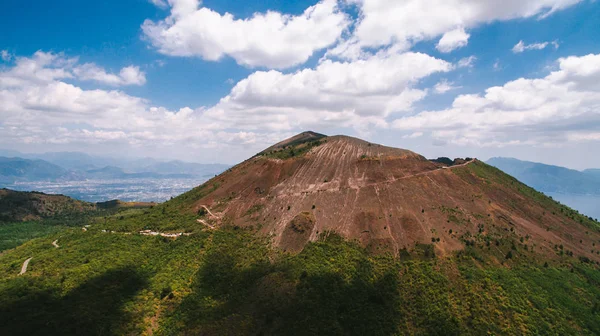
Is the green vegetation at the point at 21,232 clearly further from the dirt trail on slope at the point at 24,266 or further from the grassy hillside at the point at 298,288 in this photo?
the dirt trail on slope at the point at 24,266

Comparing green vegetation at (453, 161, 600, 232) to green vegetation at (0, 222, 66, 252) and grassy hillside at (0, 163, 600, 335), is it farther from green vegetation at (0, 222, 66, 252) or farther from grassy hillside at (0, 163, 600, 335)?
green vegetation at (0, 222, 66, 252)

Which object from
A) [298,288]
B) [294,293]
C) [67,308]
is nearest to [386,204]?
[298,288]

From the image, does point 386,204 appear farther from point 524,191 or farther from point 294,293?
point 524,191

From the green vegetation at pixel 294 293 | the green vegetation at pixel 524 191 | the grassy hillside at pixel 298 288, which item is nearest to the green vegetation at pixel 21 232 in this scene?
the grassy hillside at pixel 298 288

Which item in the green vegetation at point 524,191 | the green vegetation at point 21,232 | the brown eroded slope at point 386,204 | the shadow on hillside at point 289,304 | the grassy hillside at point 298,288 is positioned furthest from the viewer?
the green vegetation at point 21,232

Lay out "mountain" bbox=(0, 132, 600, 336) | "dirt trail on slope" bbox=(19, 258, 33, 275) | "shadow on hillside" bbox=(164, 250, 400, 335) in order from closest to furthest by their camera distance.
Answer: "shadow on hillside" bbox=(164, 250, 400, 335)
"mountain" bbox=(0, 132, 600, 336)
"dirt trail on slope" bbox=(19, 258, 33, 275)

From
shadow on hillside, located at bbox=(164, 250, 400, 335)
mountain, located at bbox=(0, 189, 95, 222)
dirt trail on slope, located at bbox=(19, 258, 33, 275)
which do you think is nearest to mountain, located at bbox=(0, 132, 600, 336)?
shadow on hillside, located at bbox=(164, 250, 400, 335)
